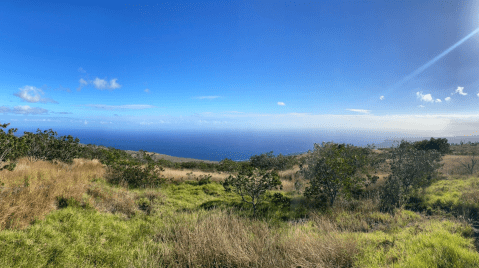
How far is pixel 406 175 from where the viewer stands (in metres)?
11.7

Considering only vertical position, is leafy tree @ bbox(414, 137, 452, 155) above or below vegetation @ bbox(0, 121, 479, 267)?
above

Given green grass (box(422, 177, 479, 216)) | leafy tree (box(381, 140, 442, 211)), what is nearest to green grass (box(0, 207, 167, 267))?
leafy tree (box(381, 140, 442, 211))

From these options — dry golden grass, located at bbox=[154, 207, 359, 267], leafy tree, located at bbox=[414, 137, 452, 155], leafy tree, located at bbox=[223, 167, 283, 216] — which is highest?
leafy tree, located at bbox=[414, 137, 452, 155]

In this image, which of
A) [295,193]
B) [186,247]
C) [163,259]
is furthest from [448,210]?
[163,259]

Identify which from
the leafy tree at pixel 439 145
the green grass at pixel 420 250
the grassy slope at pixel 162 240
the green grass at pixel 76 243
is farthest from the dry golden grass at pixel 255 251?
the leafy tree at pixel 439 145

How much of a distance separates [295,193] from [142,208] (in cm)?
904

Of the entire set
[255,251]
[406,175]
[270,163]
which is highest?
[406,175]

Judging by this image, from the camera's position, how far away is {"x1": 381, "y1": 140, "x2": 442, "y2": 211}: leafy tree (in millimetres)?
9500

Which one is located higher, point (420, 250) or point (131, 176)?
point (420, 250)

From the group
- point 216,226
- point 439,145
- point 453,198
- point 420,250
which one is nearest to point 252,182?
point 216,226

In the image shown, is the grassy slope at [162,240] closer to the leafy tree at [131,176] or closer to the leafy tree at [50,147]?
the leafy tree at [131,176]

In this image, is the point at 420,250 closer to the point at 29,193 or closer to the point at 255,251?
the point at 255,251

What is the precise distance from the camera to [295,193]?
467 inches

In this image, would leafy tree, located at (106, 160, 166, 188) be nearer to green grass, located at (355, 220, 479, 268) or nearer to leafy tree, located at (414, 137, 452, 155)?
green grass, located at (355, 220, 479, 268)
